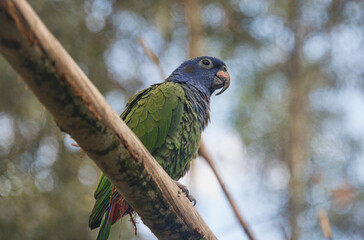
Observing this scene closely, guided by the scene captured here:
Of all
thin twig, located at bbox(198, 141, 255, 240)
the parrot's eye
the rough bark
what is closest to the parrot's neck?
thin twig, located at bbox(198, 141, 255, 240)

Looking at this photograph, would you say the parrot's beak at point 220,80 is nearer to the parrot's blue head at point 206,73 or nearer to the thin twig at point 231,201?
the parrot's blue head at point 206,73

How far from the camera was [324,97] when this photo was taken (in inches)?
215

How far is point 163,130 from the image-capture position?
2.51m

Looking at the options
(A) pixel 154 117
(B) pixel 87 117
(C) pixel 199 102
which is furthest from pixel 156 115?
(B) pixel 87 117

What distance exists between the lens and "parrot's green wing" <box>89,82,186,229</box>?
2436 millimetres

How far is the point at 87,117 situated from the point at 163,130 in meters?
1.13

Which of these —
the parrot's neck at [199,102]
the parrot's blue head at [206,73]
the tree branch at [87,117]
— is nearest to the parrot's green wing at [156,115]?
the parrot's neck at [199,102]

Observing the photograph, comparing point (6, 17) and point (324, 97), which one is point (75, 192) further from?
point (324, 97)

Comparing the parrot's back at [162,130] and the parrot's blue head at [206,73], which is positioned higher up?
the parrot's blue head at [206,73]

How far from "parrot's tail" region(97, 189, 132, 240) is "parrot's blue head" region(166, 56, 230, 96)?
46.2 inches

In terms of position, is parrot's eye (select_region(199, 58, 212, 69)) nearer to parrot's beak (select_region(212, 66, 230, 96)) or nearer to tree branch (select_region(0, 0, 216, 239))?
parrot's beak (select_region(212, 66, 230, 96))

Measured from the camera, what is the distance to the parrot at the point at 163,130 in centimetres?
234

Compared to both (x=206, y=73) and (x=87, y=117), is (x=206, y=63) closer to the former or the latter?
(x=206, y=73)

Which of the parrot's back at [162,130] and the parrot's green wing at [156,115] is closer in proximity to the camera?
the parrot's back at [162,130]
